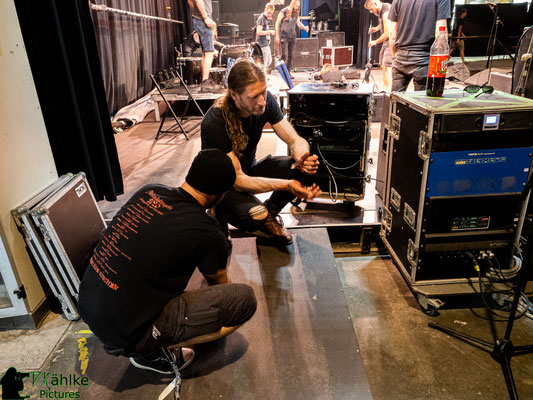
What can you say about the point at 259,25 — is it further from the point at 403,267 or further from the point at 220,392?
the point at 220,392

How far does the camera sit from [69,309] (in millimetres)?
2139

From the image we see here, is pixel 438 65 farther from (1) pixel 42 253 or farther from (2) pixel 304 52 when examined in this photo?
(2) pixel 304 52

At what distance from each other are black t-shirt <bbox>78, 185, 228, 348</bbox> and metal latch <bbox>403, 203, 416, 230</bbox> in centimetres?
113

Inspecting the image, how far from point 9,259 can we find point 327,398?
5.32ft

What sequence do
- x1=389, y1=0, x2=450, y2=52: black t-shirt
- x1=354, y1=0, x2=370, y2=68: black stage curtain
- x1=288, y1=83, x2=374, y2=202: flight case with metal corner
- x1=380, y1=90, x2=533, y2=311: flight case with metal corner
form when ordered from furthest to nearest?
1. x1=354, y1=0, x2=370, y2=68: black stage curtain
2. x1=389, y1=0, x2=450, y2=52: black t-shirt
3. x1=288, y1=83, x2=374, y2=202: flight case with metal corner
4. x1=380, y1=90, x2=533, y2=311: flight case with metal corner

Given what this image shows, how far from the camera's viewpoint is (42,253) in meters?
1.99

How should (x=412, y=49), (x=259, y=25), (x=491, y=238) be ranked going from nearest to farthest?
(x=491, y=238) → (x=412, y=49) → (x=259, y=25)

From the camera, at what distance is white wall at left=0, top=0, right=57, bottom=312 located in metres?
1.93

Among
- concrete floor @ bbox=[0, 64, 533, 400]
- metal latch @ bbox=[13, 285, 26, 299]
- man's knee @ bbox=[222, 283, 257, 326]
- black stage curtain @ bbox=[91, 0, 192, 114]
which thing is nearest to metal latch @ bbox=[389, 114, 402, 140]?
concrete floor @ bbox=[0, 64, 533, 400]

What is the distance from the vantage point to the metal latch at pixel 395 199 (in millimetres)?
2318

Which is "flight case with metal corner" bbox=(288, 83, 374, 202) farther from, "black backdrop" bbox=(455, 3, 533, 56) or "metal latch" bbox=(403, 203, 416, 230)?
"black backdrop" bbox=(455, 3, 533, 56)

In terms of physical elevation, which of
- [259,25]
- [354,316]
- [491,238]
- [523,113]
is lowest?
A: [354,316]

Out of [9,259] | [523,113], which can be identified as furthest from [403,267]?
[9,259]

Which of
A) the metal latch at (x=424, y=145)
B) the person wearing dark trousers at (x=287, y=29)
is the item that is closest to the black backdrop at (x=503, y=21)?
the person wearing dark trousers at (x=287, y=29)
